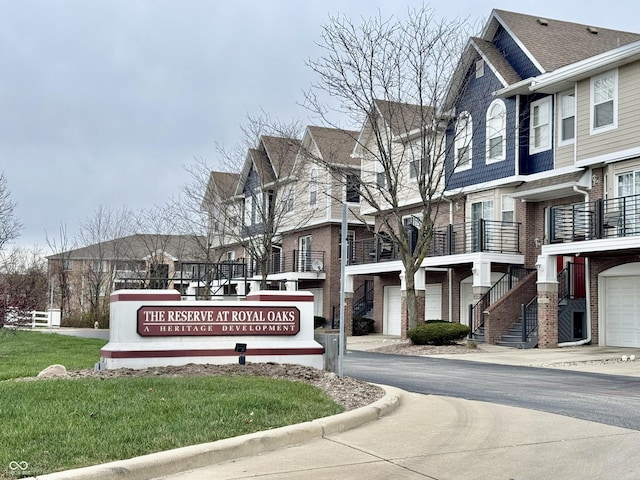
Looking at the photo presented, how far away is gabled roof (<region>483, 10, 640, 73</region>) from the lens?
2788cm

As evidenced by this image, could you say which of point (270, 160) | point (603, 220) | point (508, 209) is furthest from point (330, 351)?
point (270, 160)

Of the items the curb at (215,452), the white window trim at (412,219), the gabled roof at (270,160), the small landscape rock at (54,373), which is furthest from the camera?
the gabled roof at (270,160)

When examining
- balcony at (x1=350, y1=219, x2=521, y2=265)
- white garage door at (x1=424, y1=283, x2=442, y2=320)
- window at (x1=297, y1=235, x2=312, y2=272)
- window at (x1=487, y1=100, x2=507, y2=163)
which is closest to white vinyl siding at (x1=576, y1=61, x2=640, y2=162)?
window at (x1=487, y1=100, x2=507, y2=163)

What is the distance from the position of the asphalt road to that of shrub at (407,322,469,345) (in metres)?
5.06

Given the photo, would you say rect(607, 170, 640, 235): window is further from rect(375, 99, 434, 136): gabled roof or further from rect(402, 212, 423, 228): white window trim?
rect(402, 212, 423, 228): white window trim

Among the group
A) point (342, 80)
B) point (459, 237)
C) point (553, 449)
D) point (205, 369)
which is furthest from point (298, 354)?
point (459, 237)

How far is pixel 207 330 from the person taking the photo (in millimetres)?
12938

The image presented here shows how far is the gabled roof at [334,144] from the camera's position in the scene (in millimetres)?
39156

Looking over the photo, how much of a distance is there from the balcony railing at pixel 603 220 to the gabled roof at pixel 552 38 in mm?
5499

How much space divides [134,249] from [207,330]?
4647 cm

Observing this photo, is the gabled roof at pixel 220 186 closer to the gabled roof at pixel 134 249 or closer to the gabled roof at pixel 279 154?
the gabled roof at pixel 279 154

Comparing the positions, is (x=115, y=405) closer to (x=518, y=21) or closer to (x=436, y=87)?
(x=436, y=87)

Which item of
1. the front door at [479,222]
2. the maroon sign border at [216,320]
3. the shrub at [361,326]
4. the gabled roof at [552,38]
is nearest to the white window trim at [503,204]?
the front door at [479,222]

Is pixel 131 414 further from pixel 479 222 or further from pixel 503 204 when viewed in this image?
pixel 503 204
